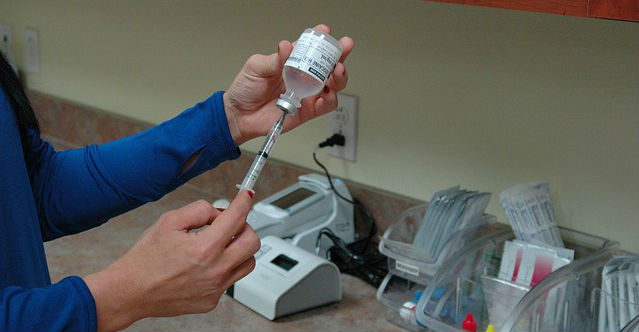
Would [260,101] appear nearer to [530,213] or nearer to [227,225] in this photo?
[227,225]

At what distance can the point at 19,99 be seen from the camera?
41.2 inches

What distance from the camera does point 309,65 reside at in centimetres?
102

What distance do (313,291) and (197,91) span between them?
0.81 metres

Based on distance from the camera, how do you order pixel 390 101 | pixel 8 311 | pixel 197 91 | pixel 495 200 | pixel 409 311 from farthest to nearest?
pixel 197 91 → pixel 390 101 → pixel 495 200 → pixel 409 311 → pixel 8 311

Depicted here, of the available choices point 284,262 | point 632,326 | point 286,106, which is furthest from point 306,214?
point 632,326

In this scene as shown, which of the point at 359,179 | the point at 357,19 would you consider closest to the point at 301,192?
the point at 359,179

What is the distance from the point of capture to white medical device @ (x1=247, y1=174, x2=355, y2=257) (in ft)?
5.42

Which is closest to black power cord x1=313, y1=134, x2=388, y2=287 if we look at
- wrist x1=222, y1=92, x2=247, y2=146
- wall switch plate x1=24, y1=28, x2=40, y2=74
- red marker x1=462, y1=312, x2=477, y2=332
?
red marker x1=462, y1=312, x2=477, y2=332

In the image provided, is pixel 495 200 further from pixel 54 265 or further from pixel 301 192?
pixel 54 265

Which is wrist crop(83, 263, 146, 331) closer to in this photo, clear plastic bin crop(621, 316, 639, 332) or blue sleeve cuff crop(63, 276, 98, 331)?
blue sleeve cuff crop(63, 276, 98, 331)

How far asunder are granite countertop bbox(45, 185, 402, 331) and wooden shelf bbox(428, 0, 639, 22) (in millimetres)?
640

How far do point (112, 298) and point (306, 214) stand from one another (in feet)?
2.70

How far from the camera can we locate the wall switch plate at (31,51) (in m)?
2.60

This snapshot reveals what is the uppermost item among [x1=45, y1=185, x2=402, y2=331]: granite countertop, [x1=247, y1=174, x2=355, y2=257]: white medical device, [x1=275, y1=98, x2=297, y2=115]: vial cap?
[x1=275, y1=98, x2=297, y2=115]: vial cap
